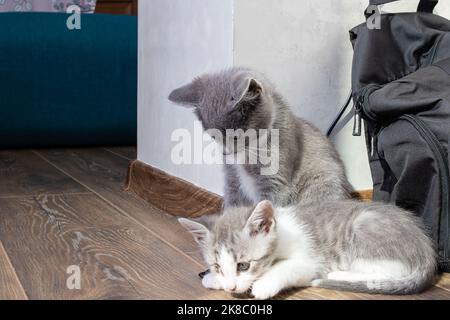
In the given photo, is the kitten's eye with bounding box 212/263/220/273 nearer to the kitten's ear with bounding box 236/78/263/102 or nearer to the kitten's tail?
the kitten's tail

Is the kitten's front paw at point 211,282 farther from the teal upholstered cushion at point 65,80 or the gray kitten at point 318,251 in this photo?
the teal upholstered cushion at point 65,80

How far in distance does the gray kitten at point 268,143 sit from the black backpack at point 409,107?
0.13 meters

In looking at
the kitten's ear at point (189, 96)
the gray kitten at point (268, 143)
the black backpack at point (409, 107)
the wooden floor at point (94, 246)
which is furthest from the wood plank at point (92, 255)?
the black backpack at point (409, 107)

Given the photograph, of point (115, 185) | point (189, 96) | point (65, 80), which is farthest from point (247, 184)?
point (65, 80)

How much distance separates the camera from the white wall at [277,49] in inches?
61.3

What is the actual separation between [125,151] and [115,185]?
1.07 m

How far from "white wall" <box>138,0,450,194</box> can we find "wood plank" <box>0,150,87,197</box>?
0.63 metres

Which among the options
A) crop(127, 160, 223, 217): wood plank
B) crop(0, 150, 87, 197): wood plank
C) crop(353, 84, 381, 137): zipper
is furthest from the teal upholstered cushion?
crop(353, 84, 381, 137): zipper

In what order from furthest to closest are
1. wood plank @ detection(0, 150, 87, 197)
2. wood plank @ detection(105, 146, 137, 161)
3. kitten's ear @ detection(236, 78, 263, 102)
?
wood plank @ detection(105, 146, 137, 161), wood plank @ detection(0, 150, 87, 197), kitten's ear @ detection(236, 78, 263, 102)

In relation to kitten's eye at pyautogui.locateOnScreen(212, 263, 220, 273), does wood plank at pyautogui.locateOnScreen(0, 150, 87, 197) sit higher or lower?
lower

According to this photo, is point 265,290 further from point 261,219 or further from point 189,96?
point 189,96

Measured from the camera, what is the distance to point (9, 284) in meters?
1.27

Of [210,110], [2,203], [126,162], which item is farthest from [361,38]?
[126,162]

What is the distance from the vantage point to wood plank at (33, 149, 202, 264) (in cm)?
166
